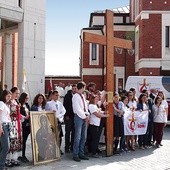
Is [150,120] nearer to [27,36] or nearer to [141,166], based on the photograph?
[141,166]

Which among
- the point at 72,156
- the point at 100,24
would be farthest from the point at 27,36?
the point at 100,24

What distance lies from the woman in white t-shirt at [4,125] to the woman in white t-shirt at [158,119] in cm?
603

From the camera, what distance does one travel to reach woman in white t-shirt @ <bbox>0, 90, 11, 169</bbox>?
850 cm

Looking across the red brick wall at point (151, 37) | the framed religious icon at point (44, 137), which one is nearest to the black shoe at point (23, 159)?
the framed religious icon at point (44, 137)

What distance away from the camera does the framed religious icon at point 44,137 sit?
955cm

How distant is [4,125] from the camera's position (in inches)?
339

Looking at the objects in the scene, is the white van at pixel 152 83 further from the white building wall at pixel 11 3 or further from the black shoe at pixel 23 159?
the black shoe at pixel 23 159

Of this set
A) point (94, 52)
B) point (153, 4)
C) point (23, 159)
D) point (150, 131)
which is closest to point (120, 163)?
point (23, 159)

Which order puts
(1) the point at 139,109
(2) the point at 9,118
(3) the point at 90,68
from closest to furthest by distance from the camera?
(2) the point at 9,118, (1) the point at 139,109, (3) the point at 90,68

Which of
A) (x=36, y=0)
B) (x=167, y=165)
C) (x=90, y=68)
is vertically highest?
(x=36, y=0)

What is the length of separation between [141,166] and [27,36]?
1321 centimetres

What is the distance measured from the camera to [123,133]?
11.8 meters

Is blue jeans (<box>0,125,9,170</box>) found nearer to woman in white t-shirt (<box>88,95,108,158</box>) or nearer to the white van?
woman in white t-shirt (<box>88,95,108,158</box>)

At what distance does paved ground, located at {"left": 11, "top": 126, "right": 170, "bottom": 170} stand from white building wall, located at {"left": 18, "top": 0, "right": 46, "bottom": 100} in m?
10.3
